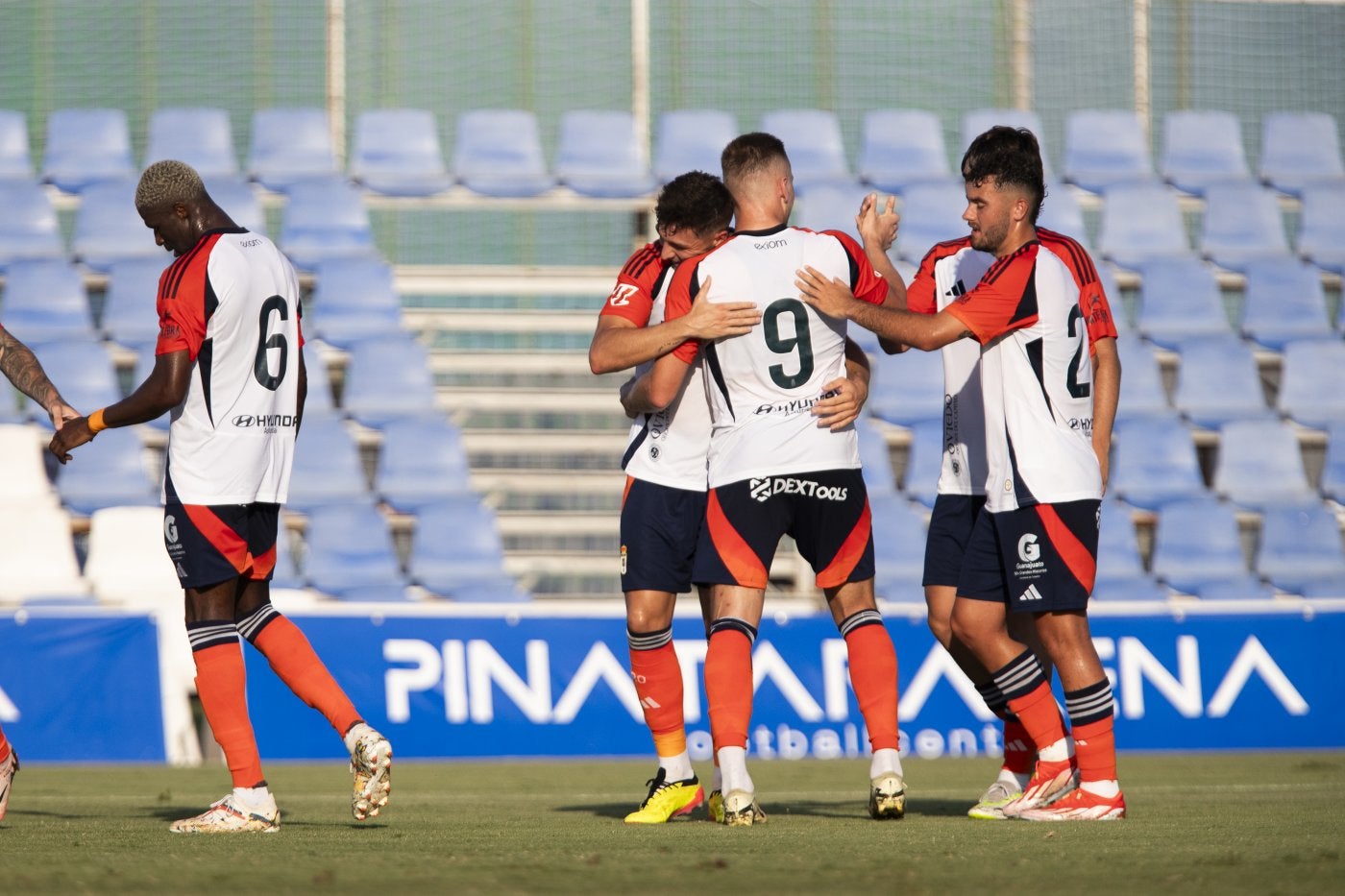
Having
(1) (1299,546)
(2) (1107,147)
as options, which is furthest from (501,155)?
(1) (1299,546)

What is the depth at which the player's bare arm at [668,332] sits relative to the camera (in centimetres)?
486

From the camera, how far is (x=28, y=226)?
14125 millimetres

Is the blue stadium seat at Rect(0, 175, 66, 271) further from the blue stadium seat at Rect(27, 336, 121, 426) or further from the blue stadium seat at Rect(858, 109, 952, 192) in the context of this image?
the blue stadium seat at Rect(858, 109, 952, 192)

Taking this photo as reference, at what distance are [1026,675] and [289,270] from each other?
2.67m

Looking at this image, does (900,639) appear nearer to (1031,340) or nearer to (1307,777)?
(1307,777)

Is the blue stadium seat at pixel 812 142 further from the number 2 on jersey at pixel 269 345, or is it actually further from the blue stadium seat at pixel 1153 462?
the number 2 on jersey at pixel 269 345

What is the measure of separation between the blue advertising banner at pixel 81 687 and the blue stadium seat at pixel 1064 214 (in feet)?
29.1

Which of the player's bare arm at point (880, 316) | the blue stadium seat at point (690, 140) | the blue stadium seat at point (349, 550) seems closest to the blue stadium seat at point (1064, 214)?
the blue stadium seat at point (690, 140)

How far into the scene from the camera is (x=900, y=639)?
9.26 metres

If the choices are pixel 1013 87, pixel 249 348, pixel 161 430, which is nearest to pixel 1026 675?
pixel 249 348

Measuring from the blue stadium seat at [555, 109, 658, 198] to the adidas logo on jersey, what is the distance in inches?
382

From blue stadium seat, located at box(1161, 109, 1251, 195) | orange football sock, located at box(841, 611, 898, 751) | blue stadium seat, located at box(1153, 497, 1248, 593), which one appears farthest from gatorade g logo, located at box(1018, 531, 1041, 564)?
blue stadium seat, located at box(1161, 109, 1251, 195)

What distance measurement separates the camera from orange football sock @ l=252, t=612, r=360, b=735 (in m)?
4.84

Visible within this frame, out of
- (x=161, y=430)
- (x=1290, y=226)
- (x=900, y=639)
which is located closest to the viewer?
(x=900, y=639)
